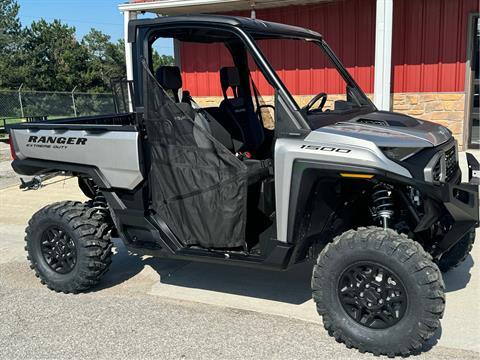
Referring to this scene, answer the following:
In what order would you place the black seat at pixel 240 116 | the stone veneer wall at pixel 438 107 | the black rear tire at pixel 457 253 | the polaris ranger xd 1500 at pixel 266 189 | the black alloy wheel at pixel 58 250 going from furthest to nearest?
the stone veneer wall at pixel 438 107 → the black alloy wheel at pixel 58 250 → the black rear tire at pixel 457 253 → the black seat at pixel 240 116 → the polaris ranger xd 1500 at pixel 266 189

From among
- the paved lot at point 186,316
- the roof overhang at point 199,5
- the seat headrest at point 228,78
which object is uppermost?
the roof overhang at point 199,5

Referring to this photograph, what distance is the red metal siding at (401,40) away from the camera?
1061 centimetres

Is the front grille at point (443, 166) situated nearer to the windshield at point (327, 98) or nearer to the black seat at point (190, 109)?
the windshield at point (327, 98)

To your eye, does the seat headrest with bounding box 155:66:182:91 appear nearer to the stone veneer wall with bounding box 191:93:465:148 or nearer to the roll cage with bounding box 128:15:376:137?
the roll cage with bounding box 128:15:376:137

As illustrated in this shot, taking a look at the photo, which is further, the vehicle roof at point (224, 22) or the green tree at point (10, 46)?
the green tree at point (10, 46)

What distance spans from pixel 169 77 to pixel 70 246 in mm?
1696

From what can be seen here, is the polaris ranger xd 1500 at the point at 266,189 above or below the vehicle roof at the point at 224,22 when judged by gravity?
below

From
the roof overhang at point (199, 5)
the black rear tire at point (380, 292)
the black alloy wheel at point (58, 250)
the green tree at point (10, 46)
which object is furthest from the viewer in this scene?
the green tree at point (10, 46)

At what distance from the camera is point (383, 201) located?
368 cm

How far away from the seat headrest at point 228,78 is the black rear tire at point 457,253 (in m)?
2.23

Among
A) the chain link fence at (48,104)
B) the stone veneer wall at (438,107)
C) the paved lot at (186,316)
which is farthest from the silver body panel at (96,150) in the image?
the chain link fence at (48,104)

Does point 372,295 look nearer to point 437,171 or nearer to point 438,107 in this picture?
point 437,171

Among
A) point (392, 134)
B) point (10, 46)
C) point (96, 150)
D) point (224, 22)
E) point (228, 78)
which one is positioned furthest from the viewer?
point (10, 46)

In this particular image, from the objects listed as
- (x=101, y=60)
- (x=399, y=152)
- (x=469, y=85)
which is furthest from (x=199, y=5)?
(x=101, y=60)
